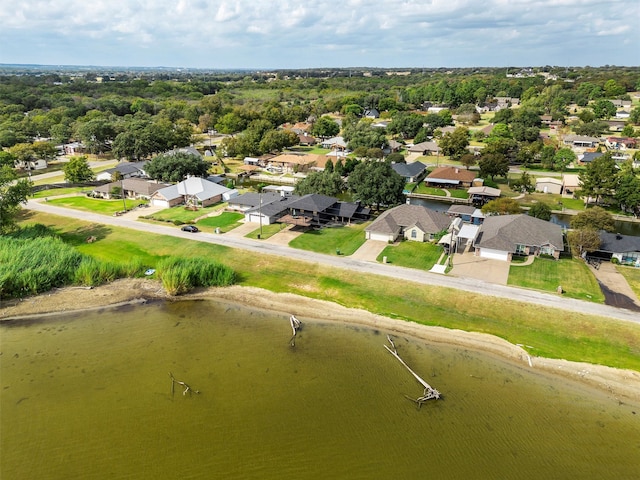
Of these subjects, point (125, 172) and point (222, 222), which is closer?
point (222, 222)

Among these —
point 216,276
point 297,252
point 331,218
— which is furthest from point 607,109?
point 216,276

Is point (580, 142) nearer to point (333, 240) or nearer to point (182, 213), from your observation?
point (333, 240)

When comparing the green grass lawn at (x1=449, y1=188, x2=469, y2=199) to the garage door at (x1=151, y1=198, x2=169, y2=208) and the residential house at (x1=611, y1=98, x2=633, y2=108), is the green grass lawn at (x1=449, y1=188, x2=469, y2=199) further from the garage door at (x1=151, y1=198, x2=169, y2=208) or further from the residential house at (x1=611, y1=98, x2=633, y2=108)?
the residential house at (x1=611, y1=98, x2=633, y2=108)

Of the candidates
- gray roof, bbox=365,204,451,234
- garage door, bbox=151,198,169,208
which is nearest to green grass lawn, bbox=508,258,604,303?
gray roof, bbox=365,204,451,234

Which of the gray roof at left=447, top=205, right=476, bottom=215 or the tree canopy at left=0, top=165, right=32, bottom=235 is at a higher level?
the tree canopy at left=0, top=165, right=32, bottom=235

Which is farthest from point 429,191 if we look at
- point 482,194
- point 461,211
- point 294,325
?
point 294,325

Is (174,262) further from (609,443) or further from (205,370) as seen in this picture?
(609,443)
